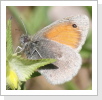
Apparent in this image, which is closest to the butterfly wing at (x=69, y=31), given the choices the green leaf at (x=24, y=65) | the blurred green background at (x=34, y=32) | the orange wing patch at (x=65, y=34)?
the orange wing patch at (x=65, y=34)

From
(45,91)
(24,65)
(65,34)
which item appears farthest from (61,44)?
(24,65)

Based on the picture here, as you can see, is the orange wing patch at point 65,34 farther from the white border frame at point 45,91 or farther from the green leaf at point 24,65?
the green leaf at point 24,65

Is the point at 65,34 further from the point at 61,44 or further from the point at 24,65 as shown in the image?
the point at 24,65

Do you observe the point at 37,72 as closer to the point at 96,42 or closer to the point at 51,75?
→ the point at 51,75

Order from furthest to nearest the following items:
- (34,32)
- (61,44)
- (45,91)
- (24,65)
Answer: (34,32) < (61,44) < (45,91) < (24,65)

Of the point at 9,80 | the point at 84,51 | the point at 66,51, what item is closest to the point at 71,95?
the point at 66,51

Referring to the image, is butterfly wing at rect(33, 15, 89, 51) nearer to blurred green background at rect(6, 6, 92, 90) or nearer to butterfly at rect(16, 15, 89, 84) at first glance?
butterfly at rect(16, 15, 89, 84)

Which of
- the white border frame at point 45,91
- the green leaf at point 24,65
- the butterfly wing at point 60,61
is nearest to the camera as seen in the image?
the green leaf at point 24,65

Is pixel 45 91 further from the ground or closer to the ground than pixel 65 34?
closer to the ground
